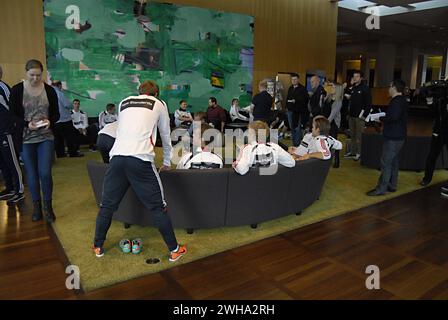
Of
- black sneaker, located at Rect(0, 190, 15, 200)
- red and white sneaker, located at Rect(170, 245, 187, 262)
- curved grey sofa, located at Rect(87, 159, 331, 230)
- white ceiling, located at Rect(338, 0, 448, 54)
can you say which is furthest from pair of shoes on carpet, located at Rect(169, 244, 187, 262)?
white ceiling, located at Rect(338, 0, 448, 54)

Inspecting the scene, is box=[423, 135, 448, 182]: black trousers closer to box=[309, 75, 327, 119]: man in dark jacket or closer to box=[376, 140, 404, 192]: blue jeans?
box=[376, 140, 404, 192]: blue jeans

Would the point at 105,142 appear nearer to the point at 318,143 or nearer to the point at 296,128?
the point at 318,143

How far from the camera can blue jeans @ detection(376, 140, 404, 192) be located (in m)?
4.57

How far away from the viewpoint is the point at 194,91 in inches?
381

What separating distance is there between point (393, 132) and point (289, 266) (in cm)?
263

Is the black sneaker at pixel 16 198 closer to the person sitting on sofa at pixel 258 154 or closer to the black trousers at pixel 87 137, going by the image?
the person sitting on sofa at pixel 258 154

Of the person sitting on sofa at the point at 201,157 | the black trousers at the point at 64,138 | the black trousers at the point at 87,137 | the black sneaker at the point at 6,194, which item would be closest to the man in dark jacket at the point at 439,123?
the person sitting on sofa at the point at 201,157

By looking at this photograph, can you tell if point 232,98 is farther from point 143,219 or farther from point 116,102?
point 143,219

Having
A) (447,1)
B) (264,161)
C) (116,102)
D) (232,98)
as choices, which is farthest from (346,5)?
(264,161)

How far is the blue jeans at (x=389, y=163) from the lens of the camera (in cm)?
457

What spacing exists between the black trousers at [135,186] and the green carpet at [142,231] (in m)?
0.34

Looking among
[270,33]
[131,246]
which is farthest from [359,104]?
[270,33]

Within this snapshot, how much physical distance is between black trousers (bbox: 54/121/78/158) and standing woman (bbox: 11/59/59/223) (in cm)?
367

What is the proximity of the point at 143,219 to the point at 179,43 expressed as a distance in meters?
6.86
